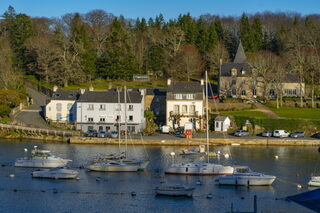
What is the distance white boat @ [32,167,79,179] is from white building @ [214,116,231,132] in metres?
23.7

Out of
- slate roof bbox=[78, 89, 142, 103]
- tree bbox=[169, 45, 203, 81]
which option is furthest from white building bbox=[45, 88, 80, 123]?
tree bbox=[169, 45, 203, 81]

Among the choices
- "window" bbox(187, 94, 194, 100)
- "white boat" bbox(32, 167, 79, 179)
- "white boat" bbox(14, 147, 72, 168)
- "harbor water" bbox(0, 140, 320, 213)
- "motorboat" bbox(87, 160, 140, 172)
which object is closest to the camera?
"harbor water" bbox(0, 140, 320, 213)

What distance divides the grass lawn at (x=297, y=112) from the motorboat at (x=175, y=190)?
1191 inches

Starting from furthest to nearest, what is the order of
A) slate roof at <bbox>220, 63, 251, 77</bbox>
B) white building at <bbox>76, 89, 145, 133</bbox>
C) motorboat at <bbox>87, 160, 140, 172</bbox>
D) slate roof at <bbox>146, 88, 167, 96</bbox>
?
slate roof at <bbox>220, 63, 251, 77</bbox>
slate roof at <bbox>146, 88, 167, 96</bbox>
white building at <bbox>76, 89, 145, 133</bbox>
motorboat at <bbox>87, 160, 140, 172</bbox>

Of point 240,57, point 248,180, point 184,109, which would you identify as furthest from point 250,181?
point 240,57

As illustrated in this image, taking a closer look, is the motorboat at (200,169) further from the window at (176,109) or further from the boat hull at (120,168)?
the window at (176,109)

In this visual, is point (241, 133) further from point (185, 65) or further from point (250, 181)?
point (185, 65)

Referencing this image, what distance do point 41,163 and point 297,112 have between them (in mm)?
32204

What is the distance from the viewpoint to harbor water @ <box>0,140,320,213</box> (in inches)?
1454

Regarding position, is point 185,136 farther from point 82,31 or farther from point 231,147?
point 82,31

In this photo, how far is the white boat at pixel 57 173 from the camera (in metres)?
44.1

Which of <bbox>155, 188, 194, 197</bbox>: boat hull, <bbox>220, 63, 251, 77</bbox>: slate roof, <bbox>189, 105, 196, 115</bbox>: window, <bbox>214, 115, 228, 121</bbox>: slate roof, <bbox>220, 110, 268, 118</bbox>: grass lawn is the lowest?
<bbox>155, 188, 194, 197</bbox>: boat hull

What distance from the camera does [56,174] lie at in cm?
4431

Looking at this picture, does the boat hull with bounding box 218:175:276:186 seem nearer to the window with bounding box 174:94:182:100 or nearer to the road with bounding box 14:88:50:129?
the window with bounding box 174:94:182:100
